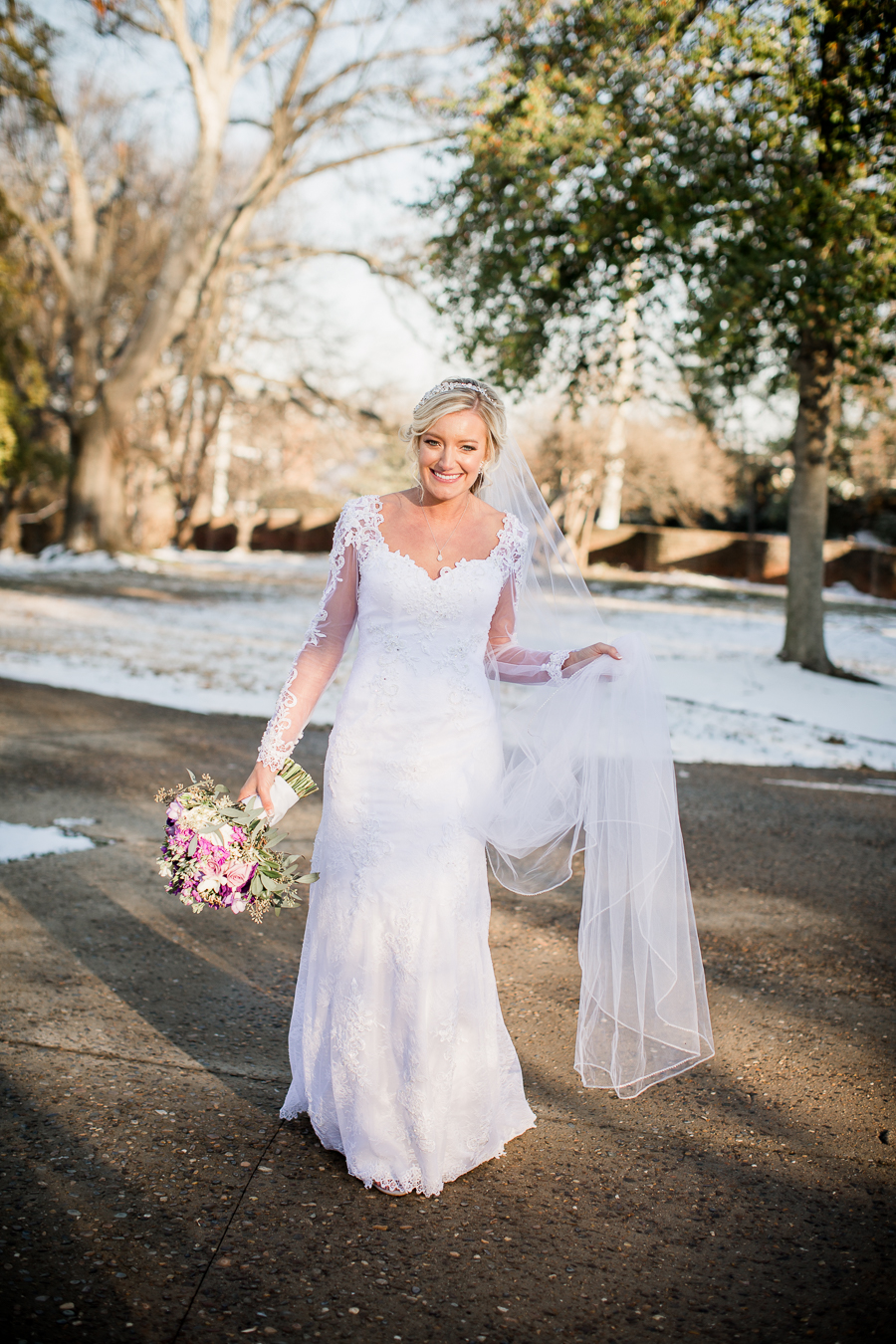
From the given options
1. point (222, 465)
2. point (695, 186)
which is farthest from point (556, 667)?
point (222, 465)

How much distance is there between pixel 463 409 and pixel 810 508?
11.4 metres

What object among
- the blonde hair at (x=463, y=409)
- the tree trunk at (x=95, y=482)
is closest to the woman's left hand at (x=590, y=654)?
the blonde hair at (x=463, y=409)

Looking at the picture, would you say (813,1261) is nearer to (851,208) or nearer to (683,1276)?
(683,1276)

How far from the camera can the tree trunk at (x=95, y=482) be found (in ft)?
78.7

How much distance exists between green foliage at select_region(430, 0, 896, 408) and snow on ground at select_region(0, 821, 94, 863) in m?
8.43

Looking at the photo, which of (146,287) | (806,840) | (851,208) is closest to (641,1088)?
(806,840)

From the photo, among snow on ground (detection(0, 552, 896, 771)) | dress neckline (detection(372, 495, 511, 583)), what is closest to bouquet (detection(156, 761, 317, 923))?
dress neckline (detection(372, 495, 511, 583))

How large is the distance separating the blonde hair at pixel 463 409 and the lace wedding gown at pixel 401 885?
254 millimetres

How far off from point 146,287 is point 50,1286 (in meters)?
30.8

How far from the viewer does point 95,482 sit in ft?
79.2

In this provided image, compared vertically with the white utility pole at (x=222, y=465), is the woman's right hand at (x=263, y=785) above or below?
below

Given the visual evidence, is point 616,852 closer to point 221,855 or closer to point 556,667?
point 556,667

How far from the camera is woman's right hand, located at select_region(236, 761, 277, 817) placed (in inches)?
122

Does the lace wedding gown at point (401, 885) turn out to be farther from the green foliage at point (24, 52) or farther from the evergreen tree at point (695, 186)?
the green foliage at point (24, 52)
